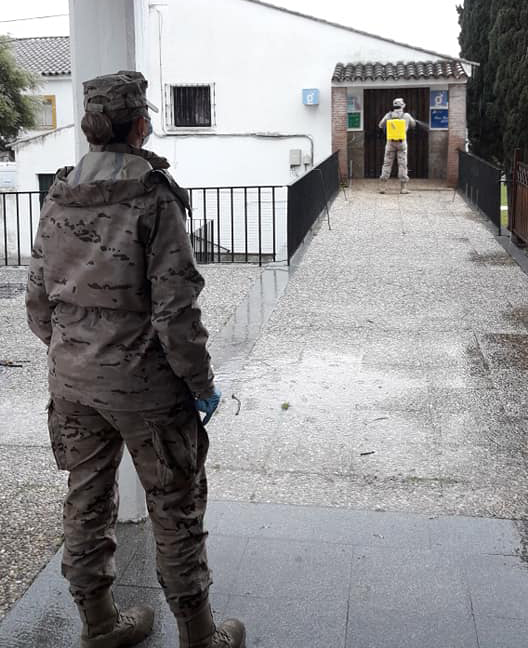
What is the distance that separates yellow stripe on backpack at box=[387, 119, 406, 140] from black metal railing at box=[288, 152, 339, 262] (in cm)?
131

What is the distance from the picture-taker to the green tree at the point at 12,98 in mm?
30641

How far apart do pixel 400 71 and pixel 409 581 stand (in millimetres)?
21508

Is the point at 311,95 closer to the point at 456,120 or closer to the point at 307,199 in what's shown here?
the point at 456,120

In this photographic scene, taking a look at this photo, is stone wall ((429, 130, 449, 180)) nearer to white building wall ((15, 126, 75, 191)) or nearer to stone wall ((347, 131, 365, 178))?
stone wall ((347, 131, 365, 178))

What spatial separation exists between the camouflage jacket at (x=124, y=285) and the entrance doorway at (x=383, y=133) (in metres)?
21.5

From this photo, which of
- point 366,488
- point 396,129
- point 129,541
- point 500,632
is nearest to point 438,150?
point 396,129

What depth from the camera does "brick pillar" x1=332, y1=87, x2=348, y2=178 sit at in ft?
74.9

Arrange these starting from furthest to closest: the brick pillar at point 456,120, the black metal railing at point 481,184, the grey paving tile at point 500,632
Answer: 1. the brick pillar at point 456,120
2. the black metal railing at point 481,184
3. the grey paving tile at point 500,632

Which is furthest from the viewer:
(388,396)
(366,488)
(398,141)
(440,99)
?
(440,99)

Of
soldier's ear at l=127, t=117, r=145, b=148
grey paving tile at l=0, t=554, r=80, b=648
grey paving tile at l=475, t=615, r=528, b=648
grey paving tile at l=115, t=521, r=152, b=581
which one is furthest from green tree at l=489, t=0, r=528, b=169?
soldier's ear at l=127, t=117, r=145, b=148

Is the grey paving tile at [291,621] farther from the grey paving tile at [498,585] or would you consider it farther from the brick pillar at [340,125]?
the brick pillar at [340,125]

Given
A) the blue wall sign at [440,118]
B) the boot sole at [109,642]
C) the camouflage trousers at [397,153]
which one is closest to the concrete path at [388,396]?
the boot sole at [109,642]

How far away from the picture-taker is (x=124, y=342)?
2611 mm

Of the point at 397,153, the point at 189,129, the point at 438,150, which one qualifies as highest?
the point at 189,129
